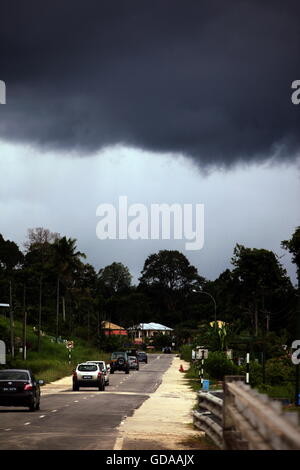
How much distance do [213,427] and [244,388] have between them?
6.20 metres

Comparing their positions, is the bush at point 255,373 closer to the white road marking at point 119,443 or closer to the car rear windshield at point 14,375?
the car rear windshield at point 14,375

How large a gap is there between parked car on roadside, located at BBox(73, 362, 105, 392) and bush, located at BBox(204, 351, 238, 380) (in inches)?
354

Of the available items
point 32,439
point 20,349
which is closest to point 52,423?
point 32,439

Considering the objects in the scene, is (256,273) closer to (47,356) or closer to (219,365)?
(47,356)

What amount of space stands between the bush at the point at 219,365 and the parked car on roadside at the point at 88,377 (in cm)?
900

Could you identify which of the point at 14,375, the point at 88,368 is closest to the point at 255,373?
the point at 88,368

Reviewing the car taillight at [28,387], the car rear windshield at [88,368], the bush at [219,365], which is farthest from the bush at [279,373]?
the car taillight at [28,387]

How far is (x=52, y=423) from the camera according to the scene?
25438 mm

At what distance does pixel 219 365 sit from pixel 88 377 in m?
9.95

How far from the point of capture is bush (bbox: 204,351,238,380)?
5912 centimetres

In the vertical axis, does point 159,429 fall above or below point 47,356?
below

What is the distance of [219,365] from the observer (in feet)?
196

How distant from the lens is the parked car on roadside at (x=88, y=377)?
53750 millimetres
